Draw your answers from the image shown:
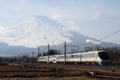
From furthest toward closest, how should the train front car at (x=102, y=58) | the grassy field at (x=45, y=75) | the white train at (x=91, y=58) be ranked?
the white train at (x=91, y=58)
the train front car at (x=102, y=58)
the grassy field at (x=45, y=75)

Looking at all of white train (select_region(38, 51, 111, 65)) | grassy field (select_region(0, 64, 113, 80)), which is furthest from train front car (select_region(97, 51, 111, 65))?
grassy field (select_region(0, 64, 113, 80))

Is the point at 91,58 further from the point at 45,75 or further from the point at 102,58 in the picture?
the point at 45,75

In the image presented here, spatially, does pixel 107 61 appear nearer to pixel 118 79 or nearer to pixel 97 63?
pixel 97 63

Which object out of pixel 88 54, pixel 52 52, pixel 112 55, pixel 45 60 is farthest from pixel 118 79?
pixel 52 52

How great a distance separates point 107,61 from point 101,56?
192 cm

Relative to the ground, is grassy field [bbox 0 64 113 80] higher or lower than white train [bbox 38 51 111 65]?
lower

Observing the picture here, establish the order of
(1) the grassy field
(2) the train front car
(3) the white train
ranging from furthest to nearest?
(3) the white train → (2) the train front car → (1) the grassy field

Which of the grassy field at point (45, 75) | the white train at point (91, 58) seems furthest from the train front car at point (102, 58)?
the grassy field at point (45, 75)

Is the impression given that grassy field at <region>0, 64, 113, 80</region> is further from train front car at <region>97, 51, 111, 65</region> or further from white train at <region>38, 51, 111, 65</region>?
white train at <region>38, 51, 111, 65</region>

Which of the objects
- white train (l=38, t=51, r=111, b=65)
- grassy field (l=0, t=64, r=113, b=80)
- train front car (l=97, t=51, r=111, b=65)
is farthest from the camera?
white train (l=38, t=51, r=111, b=65)

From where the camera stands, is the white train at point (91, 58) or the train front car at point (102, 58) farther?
the white train at point (91, 58)

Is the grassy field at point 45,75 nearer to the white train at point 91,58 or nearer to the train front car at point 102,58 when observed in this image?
the train front car at point 102,58

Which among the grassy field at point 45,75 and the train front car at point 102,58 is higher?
the train front car at point 102,58

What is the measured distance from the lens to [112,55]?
3856 inches
